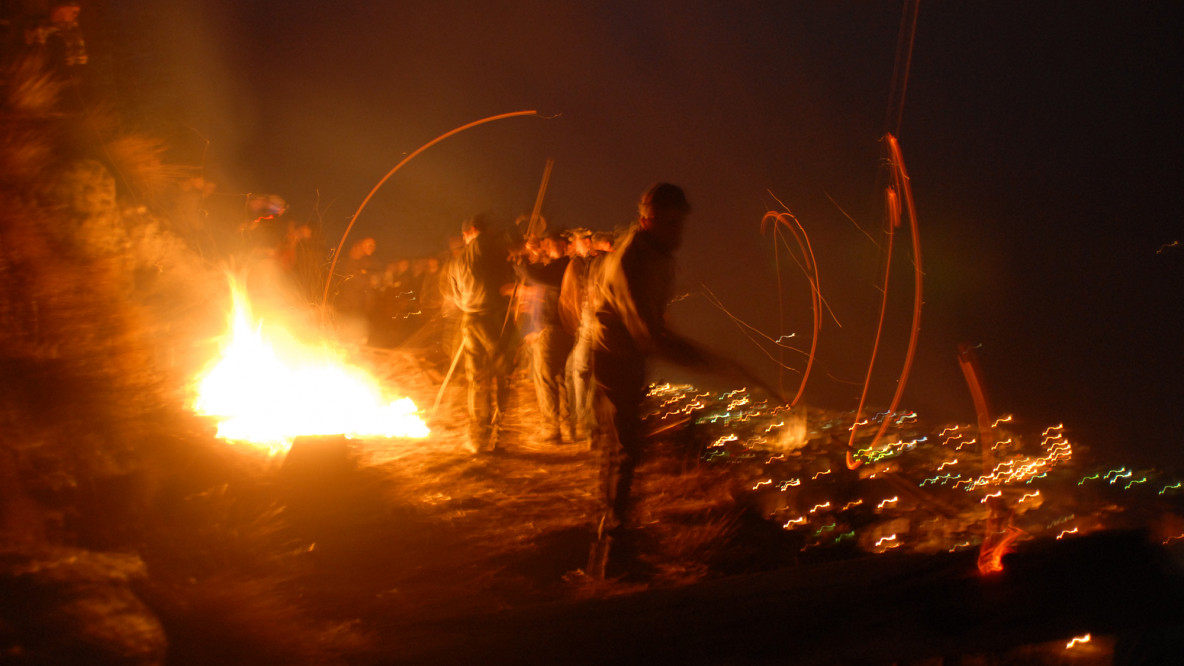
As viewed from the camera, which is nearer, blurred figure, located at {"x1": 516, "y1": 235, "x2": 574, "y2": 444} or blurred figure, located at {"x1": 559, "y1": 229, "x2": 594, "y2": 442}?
blurred figure, located at {"x1": 559, "y1": 229, "x2": 594, "y2": 442}

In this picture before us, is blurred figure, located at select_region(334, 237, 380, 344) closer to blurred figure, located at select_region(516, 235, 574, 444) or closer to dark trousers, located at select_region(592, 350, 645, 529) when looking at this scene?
blurred figure, located at select_region(516, 235, 574, 444)

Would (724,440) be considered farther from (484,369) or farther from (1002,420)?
(1002,420)

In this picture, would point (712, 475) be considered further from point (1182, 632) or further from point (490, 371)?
point (1182, 632)

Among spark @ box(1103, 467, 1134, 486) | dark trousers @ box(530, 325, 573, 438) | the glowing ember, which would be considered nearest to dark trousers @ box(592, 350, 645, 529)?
dark trousers @ box(530, 325, 573, 438)

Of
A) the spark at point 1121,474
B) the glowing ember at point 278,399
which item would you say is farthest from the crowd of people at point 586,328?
the spark at point 1121,474

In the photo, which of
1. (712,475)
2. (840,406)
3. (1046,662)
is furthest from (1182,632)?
(840,406)

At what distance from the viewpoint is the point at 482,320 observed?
6.08m

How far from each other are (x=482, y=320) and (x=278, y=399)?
100 inches

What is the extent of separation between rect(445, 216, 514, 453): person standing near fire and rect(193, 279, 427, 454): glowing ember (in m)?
0.89

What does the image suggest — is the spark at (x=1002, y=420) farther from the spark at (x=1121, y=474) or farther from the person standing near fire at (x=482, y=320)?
the person standing near fire at (x=482, y=320)

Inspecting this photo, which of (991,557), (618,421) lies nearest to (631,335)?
(618,421)

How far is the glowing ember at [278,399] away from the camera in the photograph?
610cm

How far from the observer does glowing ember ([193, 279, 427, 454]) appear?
6.10 meters

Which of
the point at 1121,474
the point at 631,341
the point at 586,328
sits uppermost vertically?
the point at 586,328
